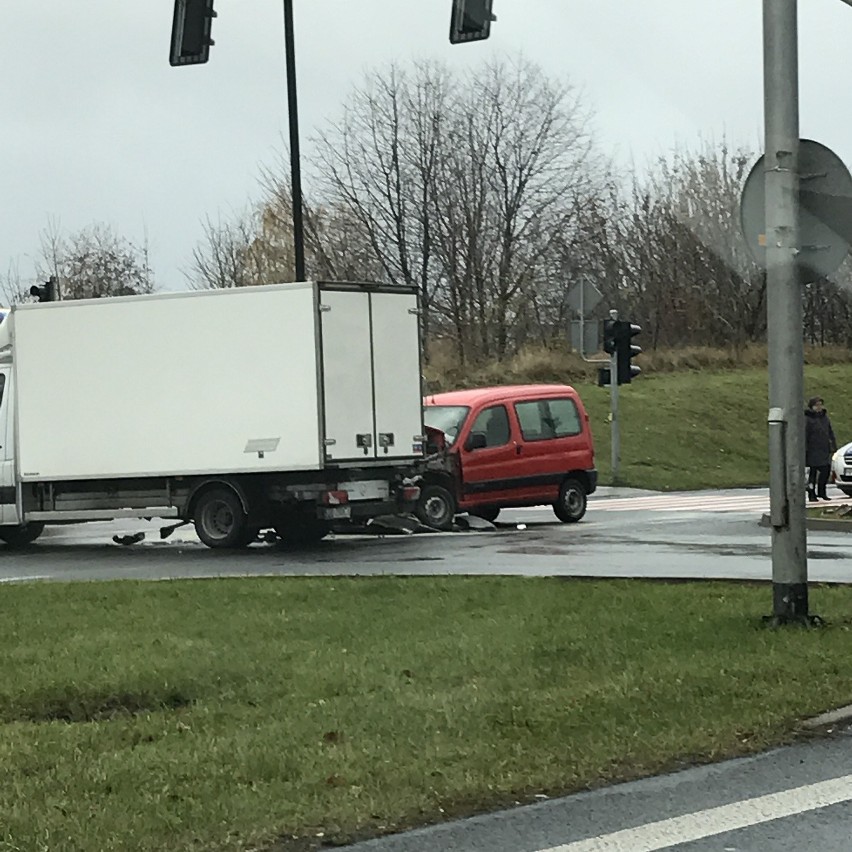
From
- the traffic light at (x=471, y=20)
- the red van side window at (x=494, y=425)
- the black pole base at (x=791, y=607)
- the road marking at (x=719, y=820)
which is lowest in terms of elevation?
the road marking at (x=719, y=820)

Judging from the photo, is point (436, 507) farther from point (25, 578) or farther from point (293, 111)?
point (25, 578)

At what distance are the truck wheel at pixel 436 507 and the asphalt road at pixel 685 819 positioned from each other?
14.8 meters

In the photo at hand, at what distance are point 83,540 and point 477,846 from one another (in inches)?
700

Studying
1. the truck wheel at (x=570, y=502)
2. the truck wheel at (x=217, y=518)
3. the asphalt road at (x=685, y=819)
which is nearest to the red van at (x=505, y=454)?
the truck wheel at (x=570, y=502)

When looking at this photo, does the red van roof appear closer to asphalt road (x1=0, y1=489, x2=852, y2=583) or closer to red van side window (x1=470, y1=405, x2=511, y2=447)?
red van side window (x1=470, y1=405, x2=511, y2=447)

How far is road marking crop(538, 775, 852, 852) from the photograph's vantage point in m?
5.55

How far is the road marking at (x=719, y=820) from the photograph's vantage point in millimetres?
5547

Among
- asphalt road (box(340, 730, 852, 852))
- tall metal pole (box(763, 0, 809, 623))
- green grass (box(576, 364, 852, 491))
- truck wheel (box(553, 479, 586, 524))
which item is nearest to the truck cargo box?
truck wheel (box(553, 479, 586, 524))

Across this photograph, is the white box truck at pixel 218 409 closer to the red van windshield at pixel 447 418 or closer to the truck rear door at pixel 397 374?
the truck rear door at pixel 397 374

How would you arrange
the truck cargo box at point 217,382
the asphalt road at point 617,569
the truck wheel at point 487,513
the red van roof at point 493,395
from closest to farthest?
the asphalt road at point 617,569 → the truck cargo box at point 217,382 → the red van roof at point 493,395 → the truck wheel at point 487,513

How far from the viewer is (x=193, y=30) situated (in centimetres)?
1356

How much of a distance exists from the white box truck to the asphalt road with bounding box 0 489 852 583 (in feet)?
1.93

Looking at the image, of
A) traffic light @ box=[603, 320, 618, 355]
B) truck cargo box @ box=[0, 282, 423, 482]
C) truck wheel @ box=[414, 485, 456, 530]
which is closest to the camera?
truck cargo box @ box=[0, 282, 423, 482]

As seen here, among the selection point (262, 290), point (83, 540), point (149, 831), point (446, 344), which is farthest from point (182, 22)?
point (446, 344)
